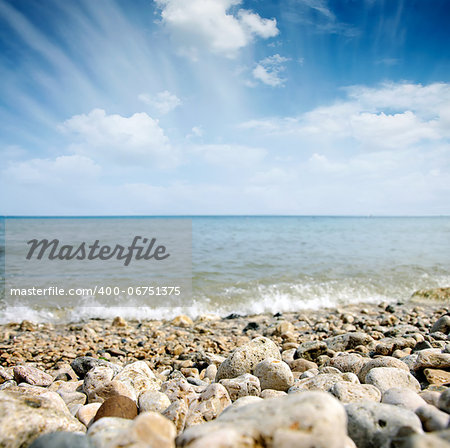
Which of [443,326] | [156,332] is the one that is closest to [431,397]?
[443,326]

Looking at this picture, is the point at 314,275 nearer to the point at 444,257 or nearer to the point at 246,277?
the point at 246,277

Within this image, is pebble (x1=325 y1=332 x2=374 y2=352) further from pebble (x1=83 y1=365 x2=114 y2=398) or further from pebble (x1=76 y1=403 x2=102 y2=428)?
pebble (x1=76 y1=403 x2=102 y2=428)

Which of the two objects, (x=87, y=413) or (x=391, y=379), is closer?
(x=87, y=413)

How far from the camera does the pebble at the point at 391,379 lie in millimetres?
3070

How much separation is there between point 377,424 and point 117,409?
6.64ft

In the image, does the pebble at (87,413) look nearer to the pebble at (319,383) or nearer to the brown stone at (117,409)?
the brown stone at (117,409)

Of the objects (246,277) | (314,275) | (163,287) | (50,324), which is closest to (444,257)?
(314,275)

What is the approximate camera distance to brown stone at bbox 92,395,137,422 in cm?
264

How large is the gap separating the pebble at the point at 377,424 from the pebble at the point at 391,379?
1007mm

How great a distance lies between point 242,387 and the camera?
330 cm

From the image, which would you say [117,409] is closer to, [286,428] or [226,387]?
[226,387]

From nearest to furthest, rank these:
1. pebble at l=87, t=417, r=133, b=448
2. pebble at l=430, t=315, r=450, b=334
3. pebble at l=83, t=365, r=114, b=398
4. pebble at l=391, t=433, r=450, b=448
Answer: pebble at l=391, t=433, r=450, b=448 → pebble at l=87, t=417, r=133, b=448 → pebble at l=83, t=365, r=114, b=398 → pebble at l=430, t=315, r=450, b=334

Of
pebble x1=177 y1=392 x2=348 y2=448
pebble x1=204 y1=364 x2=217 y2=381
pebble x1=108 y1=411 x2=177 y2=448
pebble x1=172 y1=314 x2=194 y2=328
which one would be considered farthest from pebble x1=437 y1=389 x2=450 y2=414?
pebble x1=172 y1=314 x2=194 y2=328

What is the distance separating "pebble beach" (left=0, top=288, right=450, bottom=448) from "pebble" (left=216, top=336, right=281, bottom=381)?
0.01 meters
